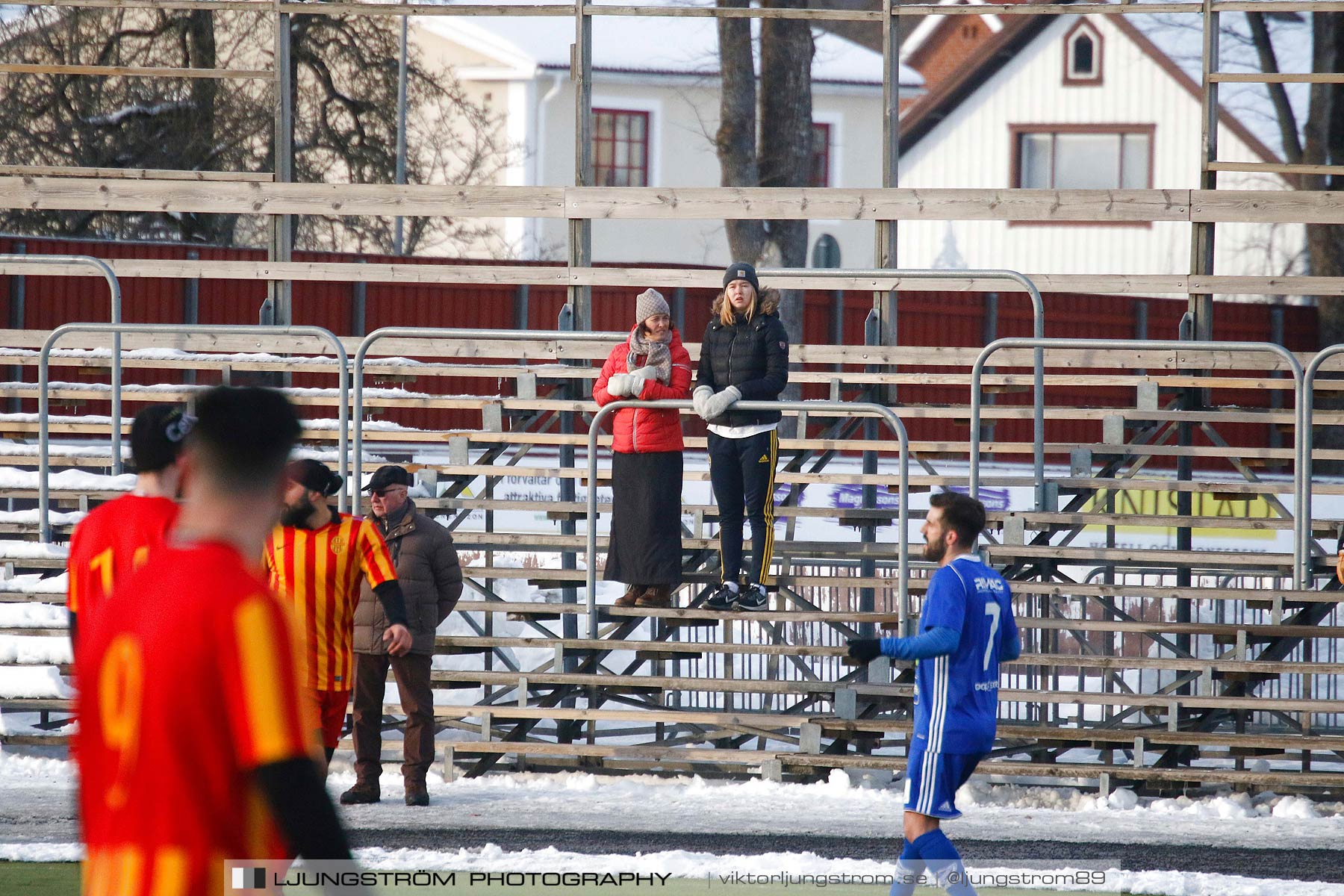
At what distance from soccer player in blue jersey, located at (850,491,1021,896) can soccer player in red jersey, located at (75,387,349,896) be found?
9.79ft

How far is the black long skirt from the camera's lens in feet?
28.9

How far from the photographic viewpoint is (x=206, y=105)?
65.1ft

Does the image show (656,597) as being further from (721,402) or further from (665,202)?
(665,202)

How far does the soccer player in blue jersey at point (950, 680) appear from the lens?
524 cm

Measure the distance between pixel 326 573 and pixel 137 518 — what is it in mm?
2356

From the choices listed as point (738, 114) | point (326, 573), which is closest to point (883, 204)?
point (326, 573)

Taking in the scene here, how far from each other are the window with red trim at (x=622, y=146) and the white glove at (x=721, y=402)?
2988 centimetres

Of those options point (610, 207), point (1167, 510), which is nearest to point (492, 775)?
point (610, 207)

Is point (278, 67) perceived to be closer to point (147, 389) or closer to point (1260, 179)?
point (147, 389)

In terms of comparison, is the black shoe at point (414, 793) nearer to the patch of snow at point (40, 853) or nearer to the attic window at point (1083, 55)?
the patch of snow at point (40, 853)

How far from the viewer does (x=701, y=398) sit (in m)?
8.61

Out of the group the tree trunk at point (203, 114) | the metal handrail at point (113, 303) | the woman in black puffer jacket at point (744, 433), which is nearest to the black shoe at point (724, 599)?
the woman in black puffer jacket at point (744, 433)

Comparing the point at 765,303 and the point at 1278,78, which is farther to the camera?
the point at 1278,78

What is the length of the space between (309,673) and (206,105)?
15.0m
